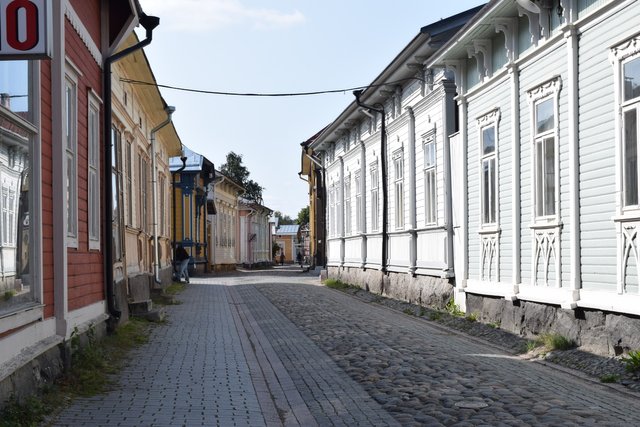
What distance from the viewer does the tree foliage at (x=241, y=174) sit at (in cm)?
9769

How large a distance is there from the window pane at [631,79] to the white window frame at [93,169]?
240 inches

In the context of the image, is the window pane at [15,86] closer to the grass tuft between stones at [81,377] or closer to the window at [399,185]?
the grass tuft between stones at [81,377]

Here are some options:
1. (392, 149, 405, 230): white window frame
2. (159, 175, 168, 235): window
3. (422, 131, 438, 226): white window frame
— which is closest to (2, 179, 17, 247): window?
(422, 131, 438, 226): white window frame

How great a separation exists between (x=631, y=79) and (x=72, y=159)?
5947 millimetres

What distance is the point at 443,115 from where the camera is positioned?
59.3 ft

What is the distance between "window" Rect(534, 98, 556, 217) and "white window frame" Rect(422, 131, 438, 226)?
6065 millimetres

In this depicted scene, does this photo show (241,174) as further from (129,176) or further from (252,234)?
(129,176)

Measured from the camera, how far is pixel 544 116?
1252 cm

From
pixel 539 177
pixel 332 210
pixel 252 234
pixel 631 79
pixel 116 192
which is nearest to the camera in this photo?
pixel 631 79

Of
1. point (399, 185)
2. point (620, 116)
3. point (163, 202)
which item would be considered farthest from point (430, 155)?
point (163, 202)

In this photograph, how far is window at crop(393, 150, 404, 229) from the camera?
22234 mm

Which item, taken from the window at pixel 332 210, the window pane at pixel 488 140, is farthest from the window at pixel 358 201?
the window pane at pixel 488 140

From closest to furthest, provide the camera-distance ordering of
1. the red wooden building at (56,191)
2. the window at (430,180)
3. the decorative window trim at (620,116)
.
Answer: the red wooden building at (56,191) → the decorative window trim at (620,116) → the window at (430,180)

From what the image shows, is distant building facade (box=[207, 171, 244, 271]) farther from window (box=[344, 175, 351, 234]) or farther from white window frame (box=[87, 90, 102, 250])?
white window frame (box=[87, 90, 102, 250])
